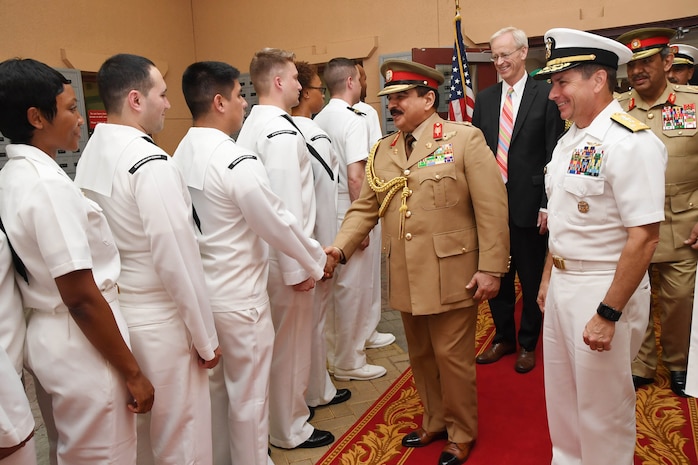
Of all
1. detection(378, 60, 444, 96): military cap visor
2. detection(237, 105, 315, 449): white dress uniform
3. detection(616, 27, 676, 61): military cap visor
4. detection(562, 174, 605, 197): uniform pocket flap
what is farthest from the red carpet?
detection(616, 27, 676, 61): military cap visor

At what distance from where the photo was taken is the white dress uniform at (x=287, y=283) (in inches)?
96.7

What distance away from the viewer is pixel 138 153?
174cm

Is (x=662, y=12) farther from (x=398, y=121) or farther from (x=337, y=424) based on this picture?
(x=337, y=424)

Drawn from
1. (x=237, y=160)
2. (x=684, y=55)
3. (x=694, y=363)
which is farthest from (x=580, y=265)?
(x=684, y=55)

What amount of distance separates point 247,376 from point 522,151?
2.02 meters

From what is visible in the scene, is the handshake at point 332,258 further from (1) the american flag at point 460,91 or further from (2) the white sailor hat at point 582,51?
(1) the american flag at point 460,91

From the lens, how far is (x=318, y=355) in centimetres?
300

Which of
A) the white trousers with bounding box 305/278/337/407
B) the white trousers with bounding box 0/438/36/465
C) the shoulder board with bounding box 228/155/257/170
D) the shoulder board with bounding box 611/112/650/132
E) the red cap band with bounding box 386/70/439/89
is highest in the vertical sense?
the red cap band with bounding box 386/70/439/89

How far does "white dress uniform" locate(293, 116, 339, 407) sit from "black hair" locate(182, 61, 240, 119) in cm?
80

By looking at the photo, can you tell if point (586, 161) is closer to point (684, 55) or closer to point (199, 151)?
point (199, 151)

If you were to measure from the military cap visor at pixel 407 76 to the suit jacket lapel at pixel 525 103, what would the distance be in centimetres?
100

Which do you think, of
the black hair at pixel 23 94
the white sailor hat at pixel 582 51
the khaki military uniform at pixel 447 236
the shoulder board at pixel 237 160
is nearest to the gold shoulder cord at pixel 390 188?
the khaki military uniform at pixel 447 236

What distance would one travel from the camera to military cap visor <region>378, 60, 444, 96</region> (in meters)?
2.29

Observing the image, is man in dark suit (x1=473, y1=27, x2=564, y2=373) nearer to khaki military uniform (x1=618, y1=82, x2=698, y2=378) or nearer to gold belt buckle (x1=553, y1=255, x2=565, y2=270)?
khaki military uniform (x1=618, y1=82, x2=698, y2=378)
